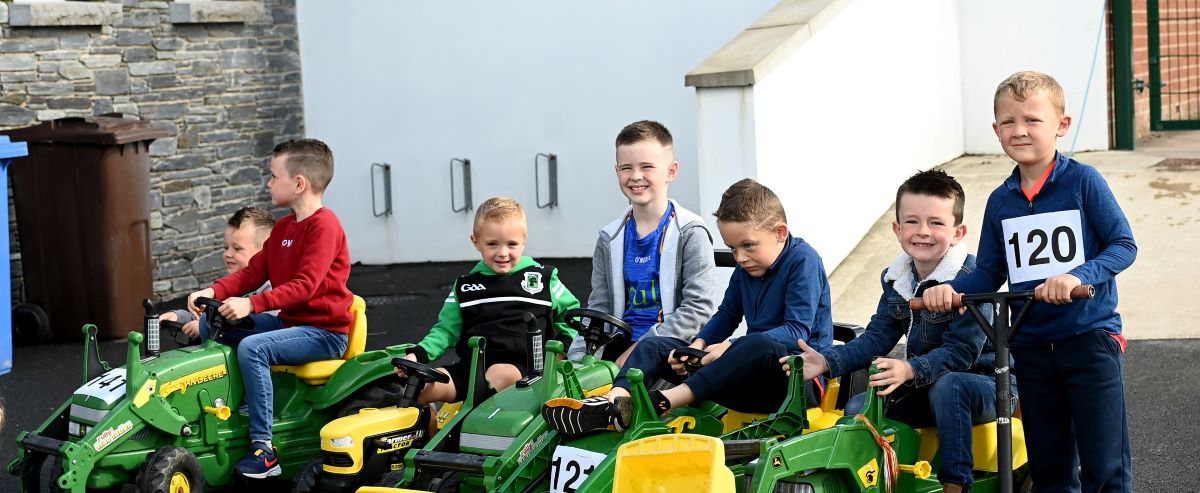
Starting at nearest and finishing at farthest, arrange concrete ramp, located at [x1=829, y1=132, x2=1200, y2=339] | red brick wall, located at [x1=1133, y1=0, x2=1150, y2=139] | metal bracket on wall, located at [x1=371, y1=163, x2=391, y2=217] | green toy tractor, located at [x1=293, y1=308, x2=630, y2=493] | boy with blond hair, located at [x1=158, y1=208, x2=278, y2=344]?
green toy tractor, located at [x1=293, y1=308, x2=630, y2=493] < boy with blond hair, located at [x1=158, y1=208, x2=278, y2=344] < concrete ramp, located at [x1=829, y1=132, x2=1200, y2=339] < red brick wall, located at [x1=1133, y1=0, x2=1150, y2=139] < metal bracket on wall, located at [x1=371, y1=163, x2=391, y2=217]

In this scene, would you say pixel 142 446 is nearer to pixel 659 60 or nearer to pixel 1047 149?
pixel 1047 149

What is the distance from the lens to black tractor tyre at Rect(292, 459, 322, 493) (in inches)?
224

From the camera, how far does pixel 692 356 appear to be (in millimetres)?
5051

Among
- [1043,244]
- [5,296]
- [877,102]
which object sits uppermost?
[877,102]

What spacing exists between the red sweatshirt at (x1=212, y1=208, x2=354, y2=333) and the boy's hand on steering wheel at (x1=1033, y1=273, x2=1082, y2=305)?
10.7ft

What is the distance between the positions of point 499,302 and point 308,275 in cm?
89

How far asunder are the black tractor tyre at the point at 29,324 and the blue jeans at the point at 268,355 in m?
4.41

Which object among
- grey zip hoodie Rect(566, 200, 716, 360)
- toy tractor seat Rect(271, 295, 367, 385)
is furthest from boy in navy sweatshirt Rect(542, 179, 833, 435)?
toy tractor seat Rect(271, 295, 367, 385)

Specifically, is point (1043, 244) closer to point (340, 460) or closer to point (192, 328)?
point (340, 460)

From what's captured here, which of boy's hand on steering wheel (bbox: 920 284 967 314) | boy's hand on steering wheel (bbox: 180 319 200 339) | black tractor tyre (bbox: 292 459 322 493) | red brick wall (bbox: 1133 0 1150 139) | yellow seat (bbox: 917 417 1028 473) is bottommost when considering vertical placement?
black tractor tyre (bbox: 292 459 322 493)

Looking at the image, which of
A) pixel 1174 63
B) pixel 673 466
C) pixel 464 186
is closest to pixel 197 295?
pixel 673 466

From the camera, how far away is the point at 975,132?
37.4ft

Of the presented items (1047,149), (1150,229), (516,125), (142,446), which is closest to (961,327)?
(1047,149)

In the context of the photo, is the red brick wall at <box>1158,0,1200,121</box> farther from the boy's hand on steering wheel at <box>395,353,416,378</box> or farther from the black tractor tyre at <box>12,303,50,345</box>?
the black tractor tyre at <box>12,303,50,345</box>
